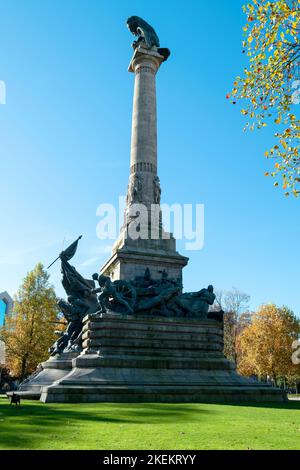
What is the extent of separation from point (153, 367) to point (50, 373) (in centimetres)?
525

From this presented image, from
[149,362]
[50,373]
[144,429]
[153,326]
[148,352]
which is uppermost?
[153,326]

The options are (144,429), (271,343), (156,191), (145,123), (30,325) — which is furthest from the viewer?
(271,343)

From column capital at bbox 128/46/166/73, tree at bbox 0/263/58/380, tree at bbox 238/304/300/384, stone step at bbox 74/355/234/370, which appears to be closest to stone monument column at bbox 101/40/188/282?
column capital at bbox 128/46/166/73

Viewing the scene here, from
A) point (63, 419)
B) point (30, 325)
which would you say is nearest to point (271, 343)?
point (30, 325)

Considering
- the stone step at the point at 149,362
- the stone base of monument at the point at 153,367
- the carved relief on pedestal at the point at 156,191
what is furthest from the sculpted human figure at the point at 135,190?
the stone step at the point at 149,362

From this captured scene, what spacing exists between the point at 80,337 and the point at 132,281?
163 inches

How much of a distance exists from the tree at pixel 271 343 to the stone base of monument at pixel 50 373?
30.5m

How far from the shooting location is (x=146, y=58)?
107 feet

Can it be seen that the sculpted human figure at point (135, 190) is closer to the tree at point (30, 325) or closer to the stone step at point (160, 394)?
the stone step at point (160, 394)

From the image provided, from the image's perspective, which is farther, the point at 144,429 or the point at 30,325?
the point at 30,325

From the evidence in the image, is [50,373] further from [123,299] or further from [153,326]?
[153,326]

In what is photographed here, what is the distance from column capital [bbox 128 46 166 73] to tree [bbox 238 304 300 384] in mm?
30315
